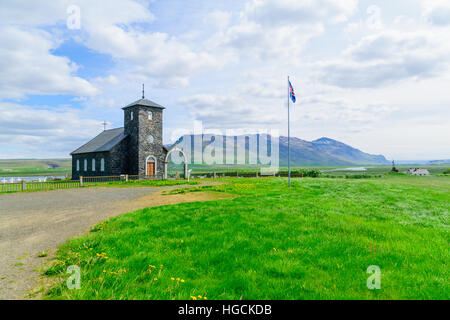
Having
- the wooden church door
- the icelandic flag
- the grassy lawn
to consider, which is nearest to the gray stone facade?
the wooden church door

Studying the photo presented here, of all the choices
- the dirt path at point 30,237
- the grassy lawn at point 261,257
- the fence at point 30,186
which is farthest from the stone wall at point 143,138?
the grassy lawn at point 261,257

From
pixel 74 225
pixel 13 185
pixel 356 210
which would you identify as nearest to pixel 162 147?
pixel 13 185

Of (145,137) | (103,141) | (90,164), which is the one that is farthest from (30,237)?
(103,141)

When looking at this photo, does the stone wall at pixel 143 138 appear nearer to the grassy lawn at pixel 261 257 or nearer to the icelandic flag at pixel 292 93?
the icelandic flag at pixel 292 93

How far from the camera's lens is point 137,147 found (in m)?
35.7

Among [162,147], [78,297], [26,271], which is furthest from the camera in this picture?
[162,147]

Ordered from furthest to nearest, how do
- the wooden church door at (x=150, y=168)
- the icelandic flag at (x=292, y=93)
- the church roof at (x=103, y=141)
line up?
the church roof at (x=103, y=141)
the wooden church door at (x=150, y=168)
the icelandic flag at (x=292, y=93)

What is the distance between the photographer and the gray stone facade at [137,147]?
117 feet

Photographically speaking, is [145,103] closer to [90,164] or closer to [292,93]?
[90,164]

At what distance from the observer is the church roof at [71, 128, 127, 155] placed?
37.4 meters

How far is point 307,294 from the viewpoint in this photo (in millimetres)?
3826

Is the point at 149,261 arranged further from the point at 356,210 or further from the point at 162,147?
the point at 162,147

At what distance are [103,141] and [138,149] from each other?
1088 centimetres

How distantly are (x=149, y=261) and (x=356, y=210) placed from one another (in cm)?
845
